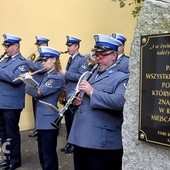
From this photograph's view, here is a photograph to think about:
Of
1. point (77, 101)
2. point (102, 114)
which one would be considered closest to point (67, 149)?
point (77, 101)

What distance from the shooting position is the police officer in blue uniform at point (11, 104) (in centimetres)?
588

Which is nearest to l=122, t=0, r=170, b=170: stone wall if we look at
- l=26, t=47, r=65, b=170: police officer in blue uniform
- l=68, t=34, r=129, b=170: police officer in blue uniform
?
l=68, t=34, r=129, b=170: police officer in blue uniform

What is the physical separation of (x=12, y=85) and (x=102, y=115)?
2637 millimetres

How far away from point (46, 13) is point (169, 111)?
21.5 feet

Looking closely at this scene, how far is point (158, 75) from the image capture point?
2562 millimetres

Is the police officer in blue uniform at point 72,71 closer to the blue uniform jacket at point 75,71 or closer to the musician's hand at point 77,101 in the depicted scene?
the blue uniform jacket at point 75,71

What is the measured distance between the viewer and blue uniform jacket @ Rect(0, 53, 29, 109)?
5867mm

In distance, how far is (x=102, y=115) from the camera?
3.66m

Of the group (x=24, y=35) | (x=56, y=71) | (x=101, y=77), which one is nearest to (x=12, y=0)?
(x=24, y=35)

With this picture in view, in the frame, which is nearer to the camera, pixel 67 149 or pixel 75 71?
pixel 67 149

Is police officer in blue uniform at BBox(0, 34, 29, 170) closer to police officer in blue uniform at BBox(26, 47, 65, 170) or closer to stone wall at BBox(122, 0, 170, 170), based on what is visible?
police officer in blue uniform at BBox(26, 47, 65, 170)

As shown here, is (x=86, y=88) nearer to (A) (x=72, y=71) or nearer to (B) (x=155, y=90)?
(B) (x=155, y=90)

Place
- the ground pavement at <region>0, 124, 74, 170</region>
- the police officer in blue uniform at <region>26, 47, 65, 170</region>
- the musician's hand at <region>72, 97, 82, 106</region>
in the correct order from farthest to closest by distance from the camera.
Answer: the ground pavement at <region>0, 124, 74, 170</region>, the police officer in blue uniform at <region>26, 47, 65, 170</region>, the musician's hand at <region>72, 97, 82, 106</region>

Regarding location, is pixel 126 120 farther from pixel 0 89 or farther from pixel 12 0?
pixel 12 0
